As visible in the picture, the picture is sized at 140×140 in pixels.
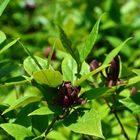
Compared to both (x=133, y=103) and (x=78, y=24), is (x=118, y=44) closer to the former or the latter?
(x=78, y=24)

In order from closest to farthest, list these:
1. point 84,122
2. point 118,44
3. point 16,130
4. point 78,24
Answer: point 84,122 → point 16,130 → point 118,44 → point 78,24

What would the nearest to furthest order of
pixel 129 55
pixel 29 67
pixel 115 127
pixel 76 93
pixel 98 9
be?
pixel 76 93 < pixel 29 67 < pixel 115 127 < pixel 129 55 < pixel 98 9

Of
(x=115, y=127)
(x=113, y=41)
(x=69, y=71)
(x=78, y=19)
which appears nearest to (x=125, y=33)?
(x=113, y=41)

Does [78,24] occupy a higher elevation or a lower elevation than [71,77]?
higher

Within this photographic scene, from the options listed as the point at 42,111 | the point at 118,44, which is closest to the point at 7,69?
the point at 42,111

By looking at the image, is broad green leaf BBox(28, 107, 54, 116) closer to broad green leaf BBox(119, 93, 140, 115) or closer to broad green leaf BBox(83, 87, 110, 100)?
broad green leaf BBox(83, 87, 110, 100)

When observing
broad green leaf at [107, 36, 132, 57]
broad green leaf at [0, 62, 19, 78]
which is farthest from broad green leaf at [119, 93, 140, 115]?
broad green leaf at [107, 36, 132, 57]

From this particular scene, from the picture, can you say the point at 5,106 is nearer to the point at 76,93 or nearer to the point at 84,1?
the point at 76,93
